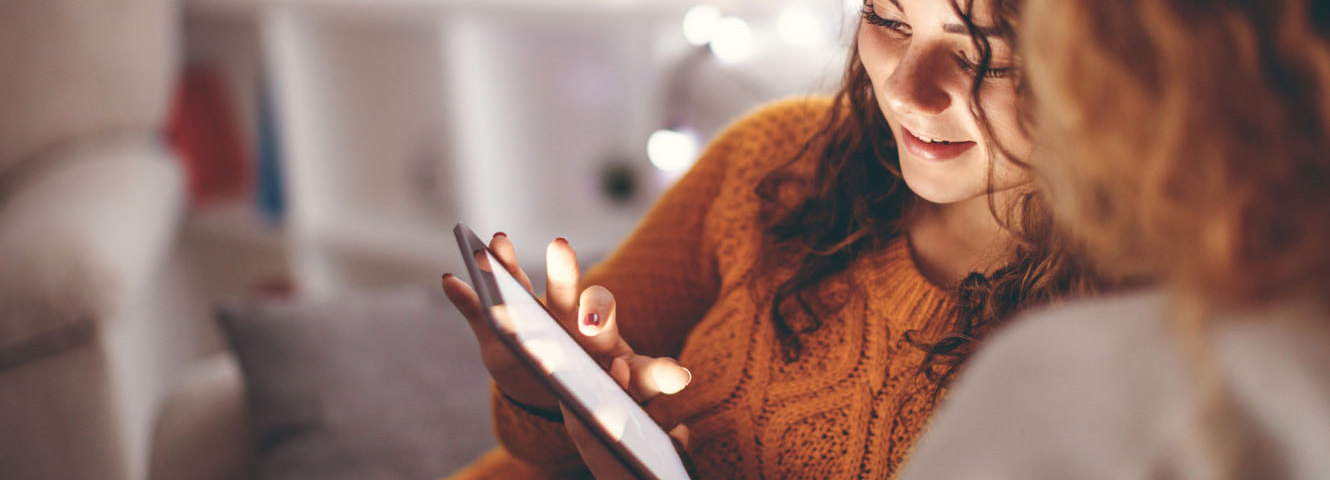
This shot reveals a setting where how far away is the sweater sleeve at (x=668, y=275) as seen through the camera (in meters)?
0.90

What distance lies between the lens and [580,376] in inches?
23.2

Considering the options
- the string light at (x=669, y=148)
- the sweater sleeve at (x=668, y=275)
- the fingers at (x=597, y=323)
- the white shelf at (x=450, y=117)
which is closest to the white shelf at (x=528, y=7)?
the white shelf at (x=450, y=117)

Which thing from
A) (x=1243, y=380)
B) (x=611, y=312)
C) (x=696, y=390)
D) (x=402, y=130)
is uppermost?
(x=1243, y=380)

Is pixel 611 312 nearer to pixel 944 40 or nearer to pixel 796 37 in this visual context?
pixel 944 40

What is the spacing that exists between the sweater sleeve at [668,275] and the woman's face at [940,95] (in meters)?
0.22

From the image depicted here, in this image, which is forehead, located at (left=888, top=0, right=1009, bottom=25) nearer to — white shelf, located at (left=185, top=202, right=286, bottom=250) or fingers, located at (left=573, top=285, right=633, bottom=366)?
fingers, located at (left=573, top=285, right=633, bottom=366)

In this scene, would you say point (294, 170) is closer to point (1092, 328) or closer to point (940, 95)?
point (940, 95)

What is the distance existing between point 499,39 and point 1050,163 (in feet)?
5.21

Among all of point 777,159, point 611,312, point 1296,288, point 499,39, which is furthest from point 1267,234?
point 499,39

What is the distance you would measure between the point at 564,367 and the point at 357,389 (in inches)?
24.6

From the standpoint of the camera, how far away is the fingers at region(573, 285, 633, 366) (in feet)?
2.32

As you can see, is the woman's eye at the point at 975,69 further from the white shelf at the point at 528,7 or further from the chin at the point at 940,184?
the white shelf at the point at 528,7

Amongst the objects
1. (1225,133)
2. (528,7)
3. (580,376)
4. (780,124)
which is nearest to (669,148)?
(528,7)

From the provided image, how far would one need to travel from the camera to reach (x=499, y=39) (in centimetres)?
186
